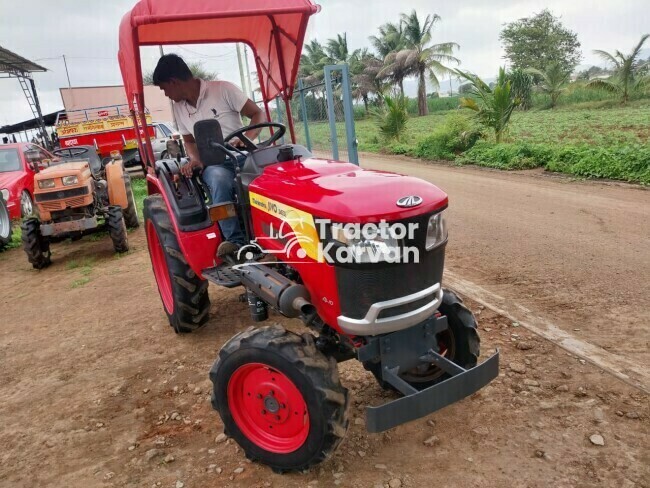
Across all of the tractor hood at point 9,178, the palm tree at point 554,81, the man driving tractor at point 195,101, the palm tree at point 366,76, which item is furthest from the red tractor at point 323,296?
the palm tree at point 366,76

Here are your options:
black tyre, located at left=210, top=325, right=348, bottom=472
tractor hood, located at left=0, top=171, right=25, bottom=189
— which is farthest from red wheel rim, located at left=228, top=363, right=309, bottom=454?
tractor hood, located at left=0, top=171, right=25, bottom=189

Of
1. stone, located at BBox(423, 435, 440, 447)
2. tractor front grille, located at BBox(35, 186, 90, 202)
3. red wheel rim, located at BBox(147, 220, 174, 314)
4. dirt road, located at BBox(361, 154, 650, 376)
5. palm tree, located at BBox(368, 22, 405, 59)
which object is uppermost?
palm tree, located at BBox(368, 22, 405, 59)

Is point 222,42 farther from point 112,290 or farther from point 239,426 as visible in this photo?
point 239,426

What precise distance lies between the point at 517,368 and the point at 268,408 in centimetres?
165

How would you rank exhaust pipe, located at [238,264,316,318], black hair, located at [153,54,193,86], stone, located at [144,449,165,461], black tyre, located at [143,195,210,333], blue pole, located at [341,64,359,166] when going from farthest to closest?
blue pole, located at [341,64,359,166]
black hair, located at [153,54,193,86]
black tyre, located at [143,195,210,333]
stone, located at [144,449,165,461]
exhaust pipe, located at [238,264,316,318]

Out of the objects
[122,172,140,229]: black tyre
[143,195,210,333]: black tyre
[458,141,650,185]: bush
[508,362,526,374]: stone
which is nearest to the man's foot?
[143,195,210,333]: black tyre

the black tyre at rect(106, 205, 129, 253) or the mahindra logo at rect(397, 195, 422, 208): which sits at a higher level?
the mahindra logo at rect(397, 195, 422, 208)

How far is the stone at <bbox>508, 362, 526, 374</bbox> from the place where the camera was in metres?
3.16

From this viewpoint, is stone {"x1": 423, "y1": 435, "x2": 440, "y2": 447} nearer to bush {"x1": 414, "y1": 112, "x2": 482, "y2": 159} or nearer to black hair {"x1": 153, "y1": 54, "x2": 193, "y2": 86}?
black hair {"x1": 153, "y1": 54, "x2": 193, "y2": 86}

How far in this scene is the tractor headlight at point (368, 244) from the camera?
87.8 inches

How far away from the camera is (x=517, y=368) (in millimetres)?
3199

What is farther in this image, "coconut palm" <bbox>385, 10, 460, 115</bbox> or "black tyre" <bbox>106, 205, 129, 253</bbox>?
"coconut palm" <bbox>385, 10, 460, 115</bbox>

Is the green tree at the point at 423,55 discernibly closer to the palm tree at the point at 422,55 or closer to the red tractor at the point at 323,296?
the palm tree at the point at 422,55

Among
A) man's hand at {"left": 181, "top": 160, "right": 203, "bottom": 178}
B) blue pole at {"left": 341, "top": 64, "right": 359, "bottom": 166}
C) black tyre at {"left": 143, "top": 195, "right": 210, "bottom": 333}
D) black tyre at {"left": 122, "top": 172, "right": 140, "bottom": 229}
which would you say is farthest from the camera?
black tyre at {"left": 122, "top": 172, "right": 140, "bottom": 229}
